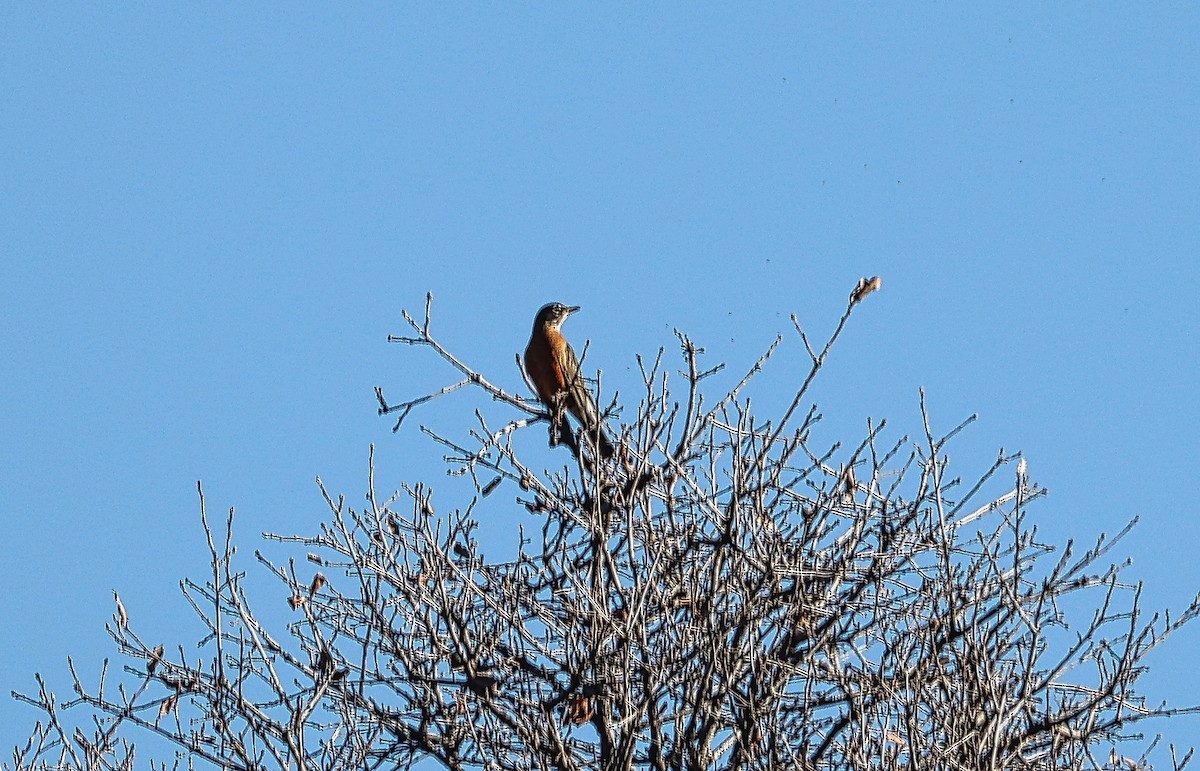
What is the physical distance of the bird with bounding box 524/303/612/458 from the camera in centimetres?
789

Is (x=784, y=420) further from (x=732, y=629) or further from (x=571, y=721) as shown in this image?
(x=571, y=721)

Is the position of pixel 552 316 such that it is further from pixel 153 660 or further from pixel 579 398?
pixel 153 660

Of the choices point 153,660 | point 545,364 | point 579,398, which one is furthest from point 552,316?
point 153,660

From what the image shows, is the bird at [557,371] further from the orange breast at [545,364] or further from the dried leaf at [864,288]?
the dried leaf at [864,288]

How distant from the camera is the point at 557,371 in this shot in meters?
9.26

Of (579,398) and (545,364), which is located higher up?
(545,364)

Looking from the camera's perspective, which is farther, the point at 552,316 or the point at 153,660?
the point at 552,316

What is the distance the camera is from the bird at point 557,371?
7.89 metres

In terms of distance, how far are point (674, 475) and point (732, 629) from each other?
76 centimetres

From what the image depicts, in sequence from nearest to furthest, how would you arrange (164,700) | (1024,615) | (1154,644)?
(1024,615) < (1154,644) < (164,700)

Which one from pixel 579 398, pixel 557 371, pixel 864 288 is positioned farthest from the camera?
pixel 557 371

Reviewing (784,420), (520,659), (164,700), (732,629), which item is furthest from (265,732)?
(784,420)

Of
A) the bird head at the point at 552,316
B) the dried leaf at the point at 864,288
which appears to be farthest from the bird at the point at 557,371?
the dried leaf at the point at 864,288

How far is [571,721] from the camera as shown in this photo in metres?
6.88
